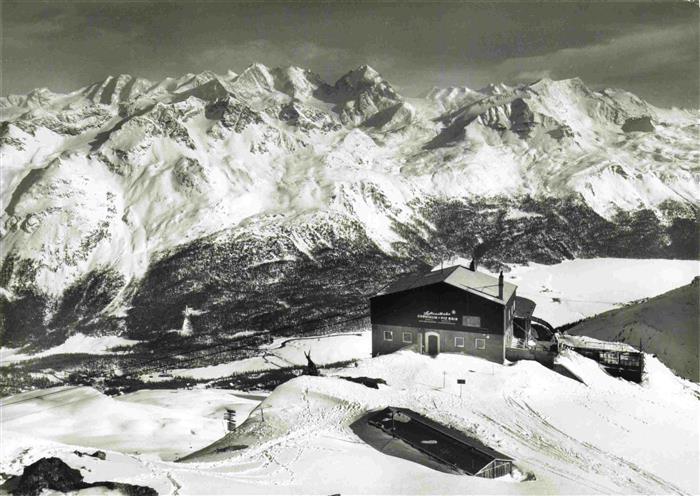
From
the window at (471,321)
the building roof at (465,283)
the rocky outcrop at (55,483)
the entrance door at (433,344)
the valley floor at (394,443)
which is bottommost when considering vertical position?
the valley floor at (394,443)

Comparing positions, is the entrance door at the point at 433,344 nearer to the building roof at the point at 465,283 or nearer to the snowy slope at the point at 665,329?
the building roof at the point at 465,283

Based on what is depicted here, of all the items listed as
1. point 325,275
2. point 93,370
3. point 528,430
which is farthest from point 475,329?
point 325,275

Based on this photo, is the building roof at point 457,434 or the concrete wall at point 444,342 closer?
the building roof at point 457,434

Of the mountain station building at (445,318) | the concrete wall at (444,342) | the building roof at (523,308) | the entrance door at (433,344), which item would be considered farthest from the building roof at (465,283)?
the entrance door at (433,344)

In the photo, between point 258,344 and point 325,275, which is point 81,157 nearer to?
point 325,275

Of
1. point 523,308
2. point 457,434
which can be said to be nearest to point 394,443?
point 457,434

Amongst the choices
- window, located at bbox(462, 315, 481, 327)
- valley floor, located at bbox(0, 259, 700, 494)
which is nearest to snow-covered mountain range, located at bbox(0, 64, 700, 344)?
valley floor, located at bbox(0, 259, 700, 494)

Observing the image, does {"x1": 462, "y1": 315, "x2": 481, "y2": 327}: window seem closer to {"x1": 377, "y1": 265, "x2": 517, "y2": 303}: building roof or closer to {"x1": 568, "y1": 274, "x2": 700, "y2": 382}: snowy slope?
{"x1": 377, "y1": 265, "x2": 517, "y2": 303}: building roof

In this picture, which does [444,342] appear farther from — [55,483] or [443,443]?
[55,483]
